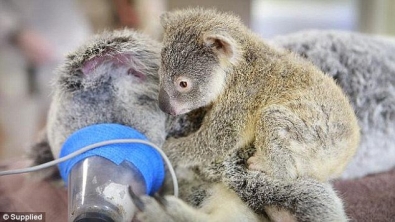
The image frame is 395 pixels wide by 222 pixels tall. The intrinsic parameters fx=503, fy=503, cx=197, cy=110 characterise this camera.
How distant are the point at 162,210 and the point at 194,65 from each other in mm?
350

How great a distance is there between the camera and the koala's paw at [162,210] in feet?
2.83

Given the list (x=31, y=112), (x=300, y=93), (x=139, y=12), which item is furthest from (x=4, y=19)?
(x=300, y=93)

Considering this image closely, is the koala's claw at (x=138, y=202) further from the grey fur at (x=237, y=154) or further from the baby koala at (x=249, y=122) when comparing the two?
the grey fur at (x=237, y=154)

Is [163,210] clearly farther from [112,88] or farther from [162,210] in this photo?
[112,88]

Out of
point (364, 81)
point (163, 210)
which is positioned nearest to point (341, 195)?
point (364, 81)

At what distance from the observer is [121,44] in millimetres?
1094

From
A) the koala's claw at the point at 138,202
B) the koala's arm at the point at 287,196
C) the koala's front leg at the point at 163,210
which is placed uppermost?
the koala's claw at the point at 138,202

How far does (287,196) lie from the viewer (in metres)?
0.96

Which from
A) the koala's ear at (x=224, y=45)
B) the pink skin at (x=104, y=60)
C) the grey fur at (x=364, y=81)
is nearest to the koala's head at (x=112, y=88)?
the pink skin at (x=104, y=60)

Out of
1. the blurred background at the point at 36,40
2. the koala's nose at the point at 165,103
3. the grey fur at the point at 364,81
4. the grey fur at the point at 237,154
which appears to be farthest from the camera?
the blurred background at the point at 36,40

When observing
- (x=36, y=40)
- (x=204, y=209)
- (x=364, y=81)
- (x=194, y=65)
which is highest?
(x=194, y=65)

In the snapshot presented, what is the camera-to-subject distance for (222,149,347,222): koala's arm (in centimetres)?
94

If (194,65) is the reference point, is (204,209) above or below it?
below

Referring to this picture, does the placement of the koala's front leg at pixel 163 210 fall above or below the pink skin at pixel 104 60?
below
